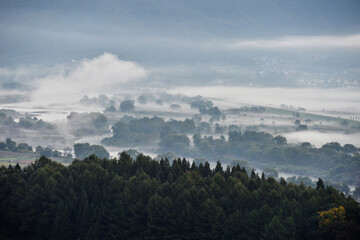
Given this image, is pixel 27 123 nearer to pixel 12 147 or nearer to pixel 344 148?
pixel 12 147

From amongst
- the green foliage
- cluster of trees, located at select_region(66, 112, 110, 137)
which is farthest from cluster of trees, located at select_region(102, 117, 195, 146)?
the green foliage

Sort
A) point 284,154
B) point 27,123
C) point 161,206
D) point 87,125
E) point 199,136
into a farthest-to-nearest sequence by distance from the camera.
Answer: point 27,123 → point 87,125 → point 199,136 → point 284,154 → point 161,206

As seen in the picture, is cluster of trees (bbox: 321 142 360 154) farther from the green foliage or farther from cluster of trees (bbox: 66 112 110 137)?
the green foliage

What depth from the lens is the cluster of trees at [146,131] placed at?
374 feet

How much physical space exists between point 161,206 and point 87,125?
95894 millimetres

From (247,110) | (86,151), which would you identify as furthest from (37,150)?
(247,110)

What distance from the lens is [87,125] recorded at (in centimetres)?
12900

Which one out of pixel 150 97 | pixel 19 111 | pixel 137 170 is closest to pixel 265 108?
pixel 150 97

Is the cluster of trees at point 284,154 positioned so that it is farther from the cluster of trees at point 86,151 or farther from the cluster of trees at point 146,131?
the cluster of trees at point 86,151

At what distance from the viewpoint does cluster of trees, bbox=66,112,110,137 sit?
12594 centimetres

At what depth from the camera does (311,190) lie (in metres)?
35.1

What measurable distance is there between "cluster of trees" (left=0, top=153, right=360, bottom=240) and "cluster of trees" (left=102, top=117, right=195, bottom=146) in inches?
2784

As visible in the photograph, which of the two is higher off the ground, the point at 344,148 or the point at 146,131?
the point at 146,131

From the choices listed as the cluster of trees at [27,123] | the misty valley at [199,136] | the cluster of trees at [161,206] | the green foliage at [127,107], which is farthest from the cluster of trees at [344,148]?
the green foliage at [127,107]
